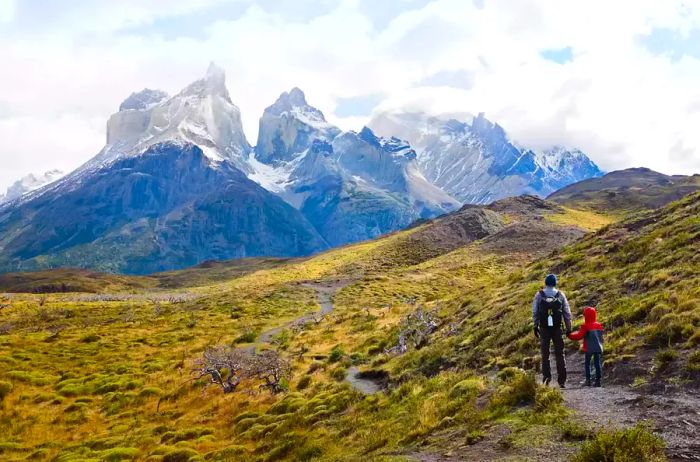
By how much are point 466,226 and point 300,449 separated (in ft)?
536

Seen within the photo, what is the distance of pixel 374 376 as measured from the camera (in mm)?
31578

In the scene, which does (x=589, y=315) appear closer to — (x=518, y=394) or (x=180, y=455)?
(x=518, y=394)

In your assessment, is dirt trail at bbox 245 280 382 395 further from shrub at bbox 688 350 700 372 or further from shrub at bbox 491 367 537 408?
shrub at bbox 688 350 700 372

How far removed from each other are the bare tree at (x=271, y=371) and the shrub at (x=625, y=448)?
25.4m

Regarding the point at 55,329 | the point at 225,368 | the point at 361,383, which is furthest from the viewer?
the point at 55,329

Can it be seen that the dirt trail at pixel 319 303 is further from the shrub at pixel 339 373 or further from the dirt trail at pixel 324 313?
the shrub at pixel 339 373

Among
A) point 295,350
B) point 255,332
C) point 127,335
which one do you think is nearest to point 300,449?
point 295,350

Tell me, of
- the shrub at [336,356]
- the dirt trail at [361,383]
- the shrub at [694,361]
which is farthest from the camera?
the shrub at [336,356]

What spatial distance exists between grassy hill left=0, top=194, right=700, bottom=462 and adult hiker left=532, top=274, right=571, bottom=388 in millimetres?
1053

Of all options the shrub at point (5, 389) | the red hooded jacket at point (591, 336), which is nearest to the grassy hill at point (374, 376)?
the shrub at point (5, 389)

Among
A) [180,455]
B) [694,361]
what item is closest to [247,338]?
[180,455]

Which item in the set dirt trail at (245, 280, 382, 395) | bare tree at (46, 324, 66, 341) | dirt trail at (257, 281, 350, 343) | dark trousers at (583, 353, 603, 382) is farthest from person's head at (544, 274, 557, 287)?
bare tree at (46, 324, 66, 341)

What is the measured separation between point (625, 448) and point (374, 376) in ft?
72.4

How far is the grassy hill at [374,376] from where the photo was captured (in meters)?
15.8
